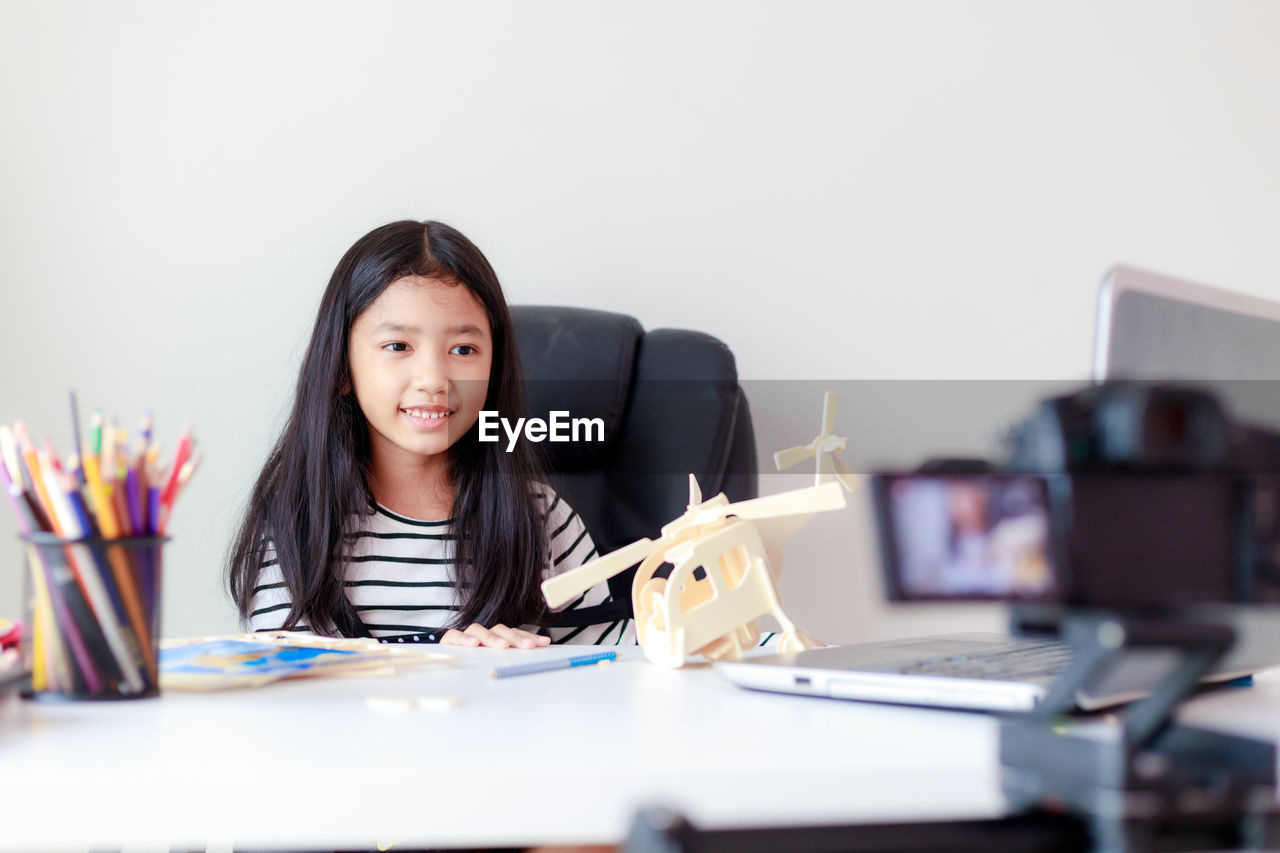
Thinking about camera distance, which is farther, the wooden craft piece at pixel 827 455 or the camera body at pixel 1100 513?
the wooden craft piece at pixel 827 455

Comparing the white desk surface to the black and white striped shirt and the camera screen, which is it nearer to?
the camera screen

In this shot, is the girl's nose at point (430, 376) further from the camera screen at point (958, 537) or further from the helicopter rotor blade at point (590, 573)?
the camera screen at point (958, 537)

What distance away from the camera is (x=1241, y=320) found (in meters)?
0.68

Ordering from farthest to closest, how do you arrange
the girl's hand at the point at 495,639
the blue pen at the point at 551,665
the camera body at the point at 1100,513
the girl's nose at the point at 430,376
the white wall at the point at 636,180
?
the white wall at the point at 636,180 → the girl's nose at the point at 430,376 → the girl's hand at the point at 495,639 → the blue pen at the point at 551,665 → the camera body at the point at 1100,513

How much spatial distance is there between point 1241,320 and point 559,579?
0.51 meters

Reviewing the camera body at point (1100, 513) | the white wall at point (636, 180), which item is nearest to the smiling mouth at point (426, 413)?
the white wall at point (636, 180)

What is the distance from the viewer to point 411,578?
1390 mm

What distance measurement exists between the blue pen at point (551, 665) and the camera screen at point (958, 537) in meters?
0.44

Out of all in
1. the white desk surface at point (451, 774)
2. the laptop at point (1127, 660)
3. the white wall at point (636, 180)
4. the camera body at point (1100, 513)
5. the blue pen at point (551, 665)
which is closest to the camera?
the camera body at point (1100, 513)

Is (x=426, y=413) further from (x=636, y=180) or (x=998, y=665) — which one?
(x=998, y=665)

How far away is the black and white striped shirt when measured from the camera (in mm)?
1349

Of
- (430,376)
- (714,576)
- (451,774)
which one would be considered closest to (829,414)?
(714,576)

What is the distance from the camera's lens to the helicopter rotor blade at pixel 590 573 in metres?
0.80

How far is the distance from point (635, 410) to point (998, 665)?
0.83 m
